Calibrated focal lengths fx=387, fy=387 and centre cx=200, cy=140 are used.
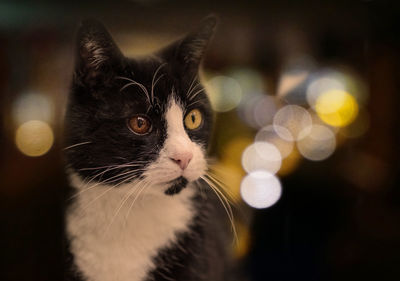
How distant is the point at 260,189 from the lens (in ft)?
2.40

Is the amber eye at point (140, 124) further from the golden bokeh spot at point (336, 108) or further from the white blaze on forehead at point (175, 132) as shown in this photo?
the golden bokeh spot at point (336, 108)

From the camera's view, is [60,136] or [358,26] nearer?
[60,136]

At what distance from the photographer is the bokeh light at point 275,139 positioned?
2.37 feet

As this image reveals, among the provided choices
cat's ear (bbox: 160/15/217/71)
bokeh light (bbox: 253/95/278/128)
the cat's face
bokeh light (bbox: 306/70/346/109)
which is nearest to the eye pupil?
the cat's face

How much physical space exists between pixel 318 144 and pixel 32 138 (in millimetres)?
521

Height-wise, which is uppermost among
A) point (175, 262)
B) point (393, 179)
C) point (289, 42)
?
point (289, 42)

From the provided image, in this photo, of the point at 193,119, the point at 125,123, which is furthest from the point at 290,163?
the point at 125,123

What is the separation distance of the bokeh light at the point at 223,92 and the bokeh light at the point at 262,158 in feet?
0.29

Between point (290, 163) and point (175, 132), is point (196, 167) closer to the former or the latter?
point (175, 132)

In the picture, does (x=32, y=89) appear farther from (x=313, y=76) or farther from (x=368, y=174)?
(x=368, y=174)

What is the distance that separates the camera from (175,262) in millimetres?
651

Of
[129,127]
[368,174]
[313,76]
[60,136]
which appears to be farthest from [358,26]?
[60,136]

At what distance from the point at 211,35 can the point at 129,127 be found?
22 cm

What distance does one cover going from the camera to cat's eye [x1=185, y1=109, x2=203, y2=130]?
24.8 inches
